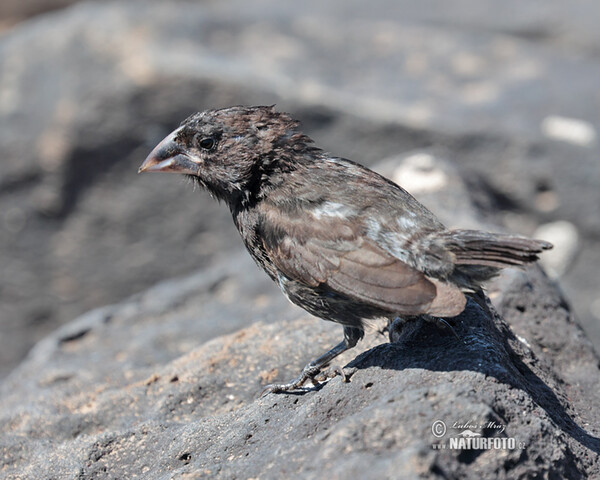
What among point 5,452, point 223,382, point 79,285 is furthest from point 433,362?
point 79,285

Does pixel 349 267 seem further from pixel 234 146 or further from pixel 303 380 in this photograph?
pixel 234 146

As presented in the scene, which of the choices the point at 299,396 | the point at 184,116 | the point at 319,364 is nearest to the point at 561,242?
the point at 184,116

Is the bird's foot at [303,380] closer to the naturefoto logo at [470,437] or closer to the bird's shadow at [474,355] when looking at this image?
the bird's shadow at [474,355]

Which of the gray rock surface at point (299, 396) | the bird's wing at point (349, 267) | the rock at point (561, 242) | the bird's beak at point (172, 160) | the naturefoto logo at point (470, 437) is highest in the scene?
the bird's beak at point (172, 160)

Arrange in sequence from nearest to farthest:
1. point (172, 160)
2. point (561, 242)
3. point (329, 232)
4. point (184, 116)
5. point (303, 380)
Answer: point (329, 232)
point (303, 380)
point (172, 160)
point (561, 242)
point (184, 116)

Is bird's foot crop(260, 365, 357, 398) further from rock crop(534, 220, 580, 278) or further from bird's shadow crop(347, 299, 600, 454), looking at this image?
rock crop(534, 220, 580, 278)

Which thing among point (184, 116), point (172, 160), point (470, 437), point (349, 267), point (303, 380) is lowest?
point (303, 380)

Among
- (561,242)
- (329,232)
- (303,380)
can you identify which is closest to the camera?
(329,232)

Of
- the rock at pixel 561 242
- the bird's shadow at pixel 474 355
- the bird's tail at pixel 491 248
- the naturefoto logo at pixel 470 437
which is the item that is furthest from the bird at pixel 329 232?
the rock at pixel 561 242
